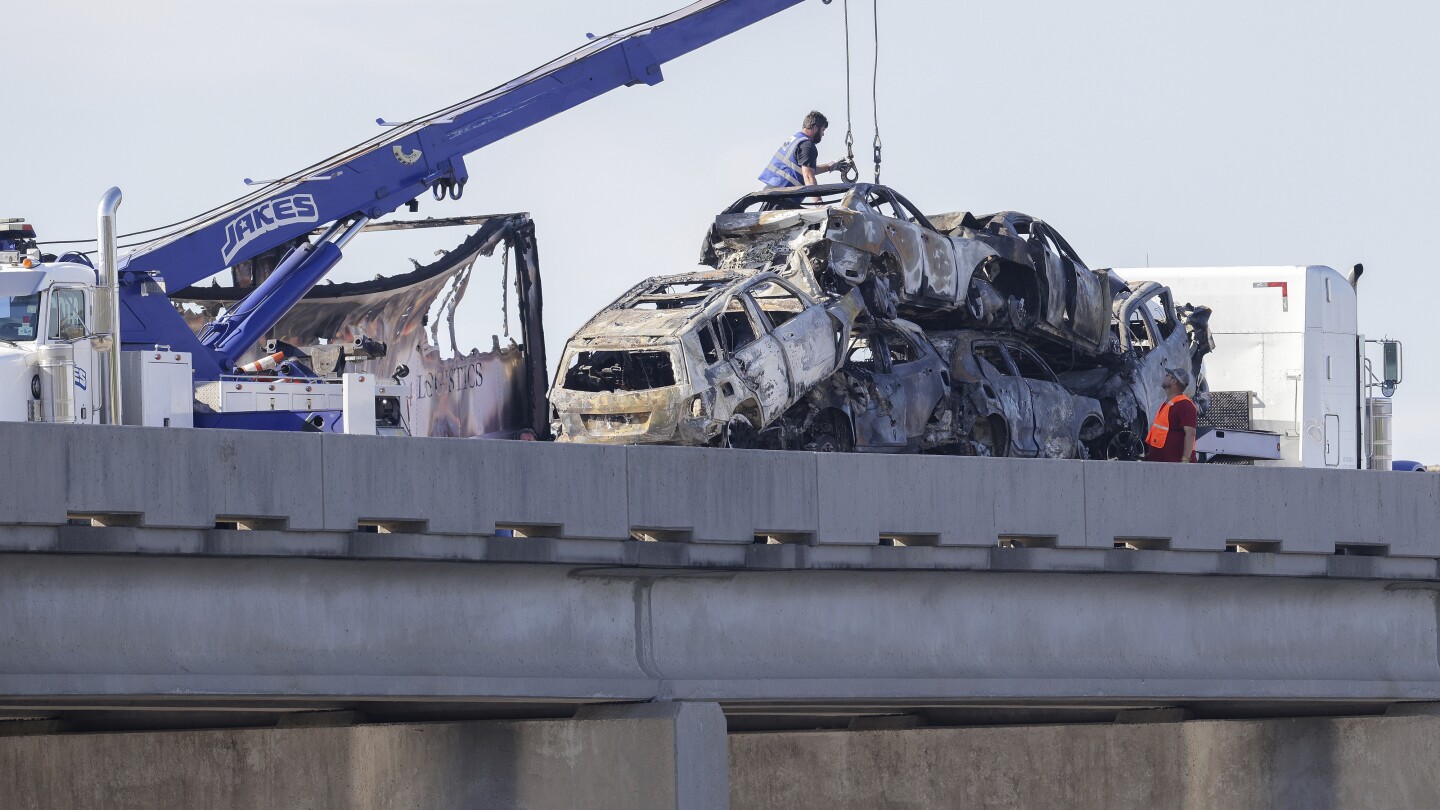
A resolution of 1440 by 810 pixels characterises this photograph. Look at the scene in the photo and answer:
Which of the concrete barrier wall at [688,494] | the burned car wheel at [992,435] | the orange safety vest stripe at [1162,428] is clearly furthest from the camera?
the burned car wheel at [992,435]

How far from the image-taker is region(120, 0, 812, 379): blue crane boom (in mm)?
18625

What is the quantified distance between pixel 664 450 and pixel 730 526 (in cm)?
59

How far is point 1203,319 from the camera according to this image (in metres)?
23.2

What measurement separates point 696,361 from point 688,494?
14.1 feet

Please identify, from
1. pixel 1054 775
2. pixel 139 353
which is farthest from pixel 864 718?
pixel 139 353

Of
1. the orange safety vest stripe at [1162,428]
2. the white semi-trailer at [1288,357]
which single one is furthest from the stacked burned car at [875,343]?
the white semi-trailer at [1288,357]

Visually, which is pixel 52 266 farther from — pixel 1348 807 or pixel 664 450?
pixel 1348 807

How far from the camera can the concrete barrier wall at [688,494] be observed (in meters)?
9.90

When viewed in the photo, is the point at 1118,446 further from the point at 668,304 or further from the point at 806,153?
the point at 668,304

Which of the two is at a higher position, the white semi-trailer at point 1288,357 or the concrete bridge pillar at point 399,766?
the white semi-trailer at point 1288,357

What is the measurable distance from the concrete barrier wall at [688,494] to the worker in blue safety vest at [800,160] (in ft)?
22.2

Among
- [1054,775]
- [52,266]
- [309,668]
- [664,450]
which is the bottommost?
→ [1054,775]

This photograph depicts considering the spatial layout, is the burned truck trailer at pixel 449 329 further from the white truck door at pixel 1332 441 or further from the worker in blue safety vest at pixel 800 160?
the white truck door at pixel 1332 441

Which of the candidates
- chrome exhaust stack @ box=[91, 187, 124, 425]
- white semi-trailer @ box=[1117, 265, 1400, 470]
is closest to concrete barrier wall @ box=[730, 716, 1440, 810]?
chrome exhaust stack @ box=[91, 187, 124, 425]
